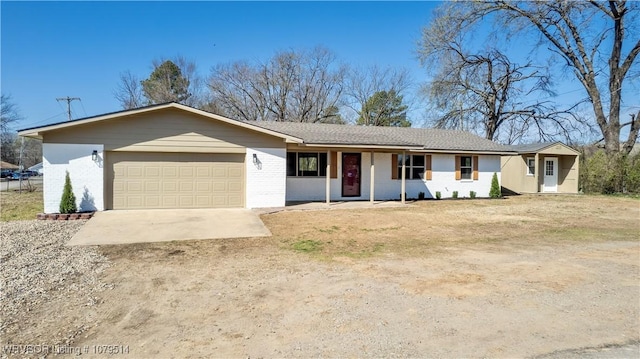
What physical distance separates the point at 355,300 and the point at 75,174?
1041 cm

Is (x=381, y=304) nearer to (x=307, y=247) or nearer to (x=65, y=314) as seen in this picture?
(x=307, y=247)

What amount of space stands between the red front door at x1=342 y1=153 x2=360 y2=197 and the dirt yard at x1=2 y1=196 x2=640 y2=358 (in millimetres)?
7223

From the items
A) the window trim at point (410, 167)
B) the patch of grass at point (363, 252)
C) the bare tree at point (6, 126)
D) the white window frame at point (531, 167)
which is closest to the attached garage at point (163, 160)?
the window trim at point (410, 167)

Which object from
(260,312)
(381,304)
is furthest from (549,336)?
(260,312)

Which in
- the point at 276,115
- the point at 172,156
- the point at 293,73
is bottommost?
the point at 172,156

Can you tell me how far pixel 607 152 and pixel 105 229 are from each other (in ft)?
85.3

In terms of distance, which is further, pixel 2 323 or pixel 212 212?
pixel 212 212

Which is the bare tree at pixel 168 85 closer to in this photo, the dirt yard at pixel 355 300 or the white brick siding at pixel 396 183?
the white brick siding at pixel 396 183

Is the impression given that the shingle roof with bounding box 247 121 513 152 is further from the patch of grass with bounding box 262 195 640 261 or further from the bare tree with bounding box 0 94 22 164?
the bare tree with bounding box 0 94 22 164

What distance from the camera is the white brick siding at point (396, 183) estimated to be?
14.5 metres

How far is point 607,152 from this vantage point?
832 inches

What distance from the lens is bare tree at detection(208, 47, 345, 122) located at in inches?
1151

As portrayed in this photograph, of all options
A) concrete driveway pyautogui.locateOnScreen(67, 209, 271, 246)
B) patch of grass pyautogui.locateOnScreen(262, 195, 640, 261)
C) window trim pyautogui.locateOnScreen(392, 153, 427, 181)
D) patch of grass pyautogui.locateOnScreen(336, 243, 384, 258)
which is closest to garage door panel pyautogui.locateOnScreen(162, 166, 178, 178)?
concrete driveway pyautogui.locateOnScreen(67, 209, 271, 246)

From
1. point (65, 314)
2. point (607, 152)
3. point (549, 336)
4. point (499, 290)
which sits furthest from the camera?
point (607, 152)
